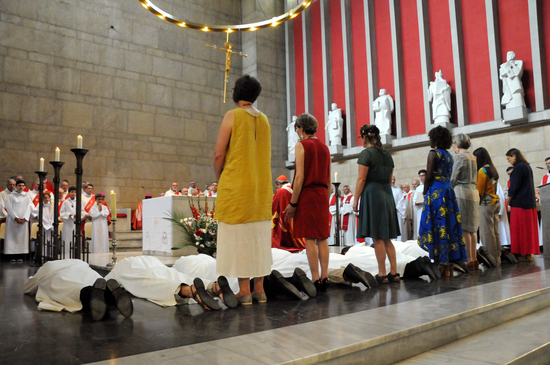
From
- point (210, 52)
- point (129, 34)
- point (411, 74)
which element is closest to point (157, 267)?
point (411, 74)

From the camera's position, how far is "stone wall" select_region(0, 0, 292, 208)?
12.4 metres

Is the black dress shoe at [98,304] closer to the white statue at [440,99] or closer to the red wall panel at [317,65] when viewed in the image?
the white statue at [440,99]

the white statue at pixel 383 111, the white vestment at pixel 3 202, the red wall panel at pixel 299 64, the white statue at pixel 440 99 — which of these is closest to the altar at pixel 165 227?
the white vestment at pixel 3 202

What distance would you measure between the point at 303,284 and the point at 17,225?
332 inches

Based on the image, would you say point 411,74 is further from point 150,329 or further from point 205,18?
point 150,329

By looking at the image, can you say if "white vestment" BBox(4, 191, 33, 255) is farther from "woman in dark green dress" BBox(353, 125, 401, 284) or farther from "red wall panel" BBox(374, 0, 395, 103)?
"red wall panel" BBox(374, 0, 395, 103)

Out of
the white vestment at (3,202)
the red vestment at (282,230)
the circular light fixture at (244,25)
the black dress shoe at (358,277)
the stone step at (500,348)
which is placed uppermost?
the circular light fixture at (244,25)

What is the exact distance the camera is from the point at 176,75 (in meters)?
15.3

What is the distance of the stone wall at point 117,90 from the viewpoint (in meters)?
12.4

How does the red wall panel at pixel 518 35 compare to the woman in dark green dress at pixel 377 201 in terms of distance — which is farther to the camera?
the red wall panel at pixel 518 35

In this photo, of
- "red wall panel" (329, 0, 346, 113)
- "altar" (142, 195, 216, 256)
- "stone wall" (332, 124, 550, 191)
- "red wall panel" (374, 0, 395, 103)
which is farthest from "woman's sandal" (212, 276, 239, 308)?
"red wall panel" (329, 0, 346, 113)

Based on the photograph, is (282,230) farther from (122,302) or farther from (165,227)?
(122,302)

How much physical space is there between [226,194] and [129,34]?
42.0 ft

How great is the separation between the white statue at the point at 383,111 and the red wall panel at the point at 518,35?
332 cm
